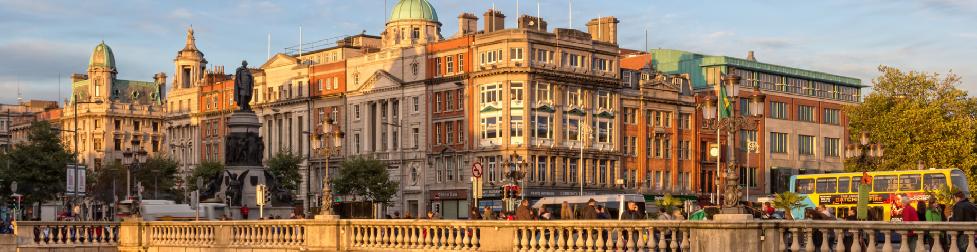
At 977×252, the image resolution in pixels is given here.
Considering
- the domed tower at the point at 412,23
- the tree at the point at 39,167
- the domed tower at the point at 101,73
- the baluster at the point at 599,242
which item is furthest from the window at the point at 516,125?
the domed tower at the point at 101,73

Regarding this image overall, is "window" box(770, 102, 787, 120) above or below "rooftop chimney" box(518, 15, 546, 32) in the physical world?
below

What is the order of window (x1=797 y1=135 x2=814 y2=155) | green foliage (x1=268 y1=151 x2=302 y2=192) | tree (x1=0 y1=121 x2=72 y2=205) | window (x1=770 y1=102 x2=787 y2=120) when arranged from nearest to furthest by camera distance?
tree (x1=0 y1=121 x2=72 y2=205) → green foliage (x1=268 y1=151 x2=302 y2=192) → window (x1=770 y1=102 x2=787 y2=120) → window (x1=797 y1=135 x2=814 y2=155)

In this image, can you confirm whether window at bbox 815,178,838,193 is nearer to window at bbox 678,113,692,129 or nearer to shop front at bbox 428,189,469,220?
shop front at bbox 428,189,469,220

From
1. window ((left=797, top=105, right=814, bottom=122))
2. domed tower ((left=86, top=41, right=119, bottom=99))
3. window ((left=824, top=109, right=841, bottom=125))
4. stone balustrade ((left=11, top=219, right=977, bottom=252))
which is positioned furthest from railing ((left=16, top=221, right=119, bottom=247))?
domed tower ((left=86, top=41, right=119, bottom=99))

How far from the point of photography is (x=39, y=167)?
85.2m

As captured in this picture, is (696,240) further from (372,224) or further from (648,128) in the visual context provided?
(648,128)

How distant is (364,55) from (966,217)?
88.0m

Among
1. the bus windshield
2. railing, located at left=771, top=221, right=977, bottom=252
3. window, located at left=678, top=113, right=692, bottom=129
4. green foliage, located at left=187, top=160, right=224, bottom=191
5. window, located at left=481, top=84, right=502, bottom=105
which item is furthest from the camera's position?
window, located at left=678, top=113, right=692, bottom=129

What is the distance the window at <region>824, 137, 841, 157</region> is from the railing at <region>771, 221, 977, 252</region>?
338 ft

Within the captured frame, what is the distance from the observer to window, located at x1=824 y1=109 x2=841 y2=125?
127062 millimetres

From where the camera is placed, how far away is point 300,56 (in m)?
128

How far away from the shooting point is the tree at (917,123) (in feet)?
293

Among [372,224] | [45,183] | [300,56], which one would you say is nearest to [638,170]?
[300,56]

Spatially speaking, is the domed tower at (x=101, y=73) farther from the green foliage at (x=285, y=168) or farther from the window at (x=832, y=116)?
the window at (x=832, y=116)
